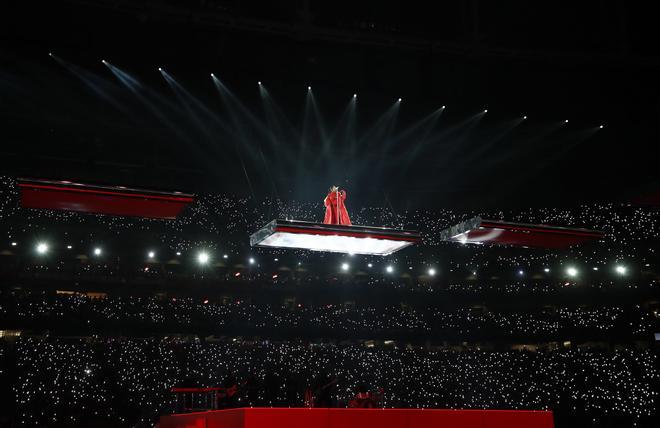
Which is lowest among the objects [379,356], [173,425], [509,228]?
[173,425]

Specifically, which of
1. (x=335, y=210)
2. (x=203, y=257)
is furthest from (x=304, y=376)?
(x=335, y=210)

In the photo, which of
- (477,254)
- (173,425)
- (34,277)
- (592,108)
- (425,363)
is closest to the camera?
(173,425)

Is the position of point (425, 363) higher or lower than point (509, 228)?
lower

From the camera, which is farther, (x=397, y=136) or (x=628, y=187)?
(x=628, y=187)

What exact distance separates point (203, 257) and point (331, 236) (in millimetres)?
6791

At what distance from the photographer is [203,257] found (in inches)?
472

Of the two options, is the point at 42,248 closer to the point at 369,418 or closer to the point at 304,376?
the point at 304,376

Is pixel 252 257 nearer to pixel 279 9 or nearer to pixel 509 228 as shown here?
pixel 279 9

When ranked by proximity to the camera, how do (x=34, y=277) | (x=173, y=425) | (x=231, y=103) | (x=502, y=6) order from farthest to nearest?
1. (x=34, y=277)
2. (x=231, y=103)
3. (x=502, y=6)
4. (x=173, y=425)

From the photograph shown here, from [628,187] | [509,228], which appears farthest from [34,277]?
[628,187]

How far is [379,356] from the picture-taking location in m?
11.7

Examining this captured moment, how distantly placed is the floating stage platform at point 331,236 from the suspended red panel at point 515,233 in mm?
679

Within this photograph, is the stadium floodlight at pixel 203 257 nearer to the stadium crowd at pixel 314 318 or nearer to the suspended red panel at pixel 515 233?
the stadium crowd at pixel 314 318

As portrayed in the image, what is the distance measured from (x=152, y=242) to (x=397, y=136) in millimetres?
5551
